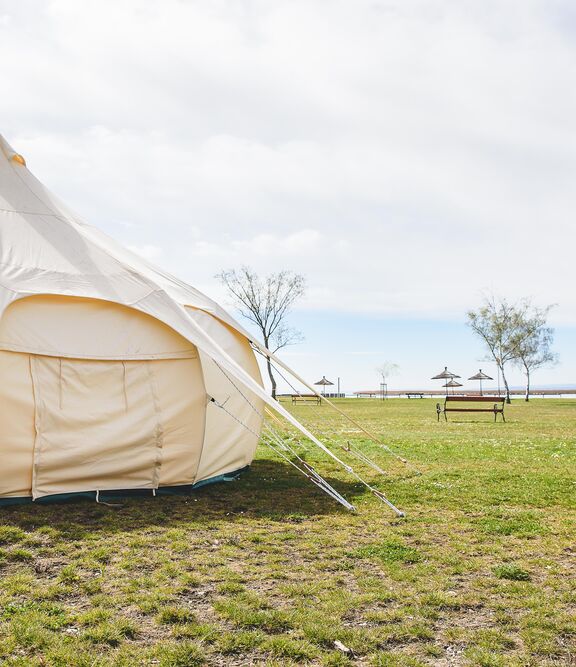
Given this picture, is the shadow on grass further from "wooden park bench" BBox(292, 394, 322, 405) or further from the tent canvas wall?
"wooden park bench" BBox(292, 394, 322, 405)

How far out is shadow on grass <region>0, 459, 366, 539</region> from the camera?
24.2 feet

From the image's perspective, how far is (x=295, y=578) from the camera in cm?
559

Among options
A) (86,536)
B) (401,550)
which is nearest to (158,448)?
(86,536)

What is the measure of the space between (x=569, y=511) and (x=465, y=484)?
6.71 feet

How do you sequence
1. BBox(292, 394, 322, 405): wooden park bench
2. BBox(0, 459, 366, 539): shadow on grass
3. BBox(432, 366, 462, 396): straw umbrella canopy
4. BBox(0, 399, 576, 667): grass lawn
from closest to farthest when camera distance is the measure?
BBox(0, 399, 576, 667): grass lawn, BBox(0, 459, 366, 539): shadow on grass, BBox(292, 394, 322, 405): wooden park bench, BBox(432, 366, 462, 396): straw umbrella canopy

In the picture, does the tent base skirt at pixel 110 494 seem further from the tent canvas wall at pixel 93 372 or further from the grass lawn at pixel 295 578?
the grass lawn at pixel 295 578

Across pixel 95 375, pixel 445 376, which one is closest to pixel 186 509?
pixel 95 375

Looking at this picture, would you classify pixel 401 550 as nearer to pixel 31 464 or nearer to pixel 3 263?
pixel 31 464

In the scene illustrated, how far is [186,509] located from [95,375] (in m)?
2.24

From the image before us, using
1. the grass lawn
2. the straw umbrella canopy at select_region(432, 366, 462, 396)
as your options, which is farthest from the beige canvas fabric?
the straw umbrella canopy at select_region(432, 366, 462, 396)

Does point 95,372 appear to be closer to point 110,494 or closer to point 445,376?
point 110,494

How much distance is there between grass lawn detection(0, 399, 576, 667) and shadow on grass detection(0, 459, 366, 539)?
0.03 metres

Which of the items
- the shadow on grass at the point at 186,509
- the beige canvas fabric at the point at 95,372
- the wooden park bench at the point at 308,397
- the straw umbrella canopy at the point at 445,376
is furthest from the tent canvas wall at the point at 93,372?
the straw umbrella canopy at the point at 445,376

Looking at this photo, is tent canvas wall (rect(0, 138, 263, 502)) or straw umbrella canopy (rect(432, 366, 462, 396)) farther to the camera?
straw umbrella canopy (rect(432, 366, 462, 396))
